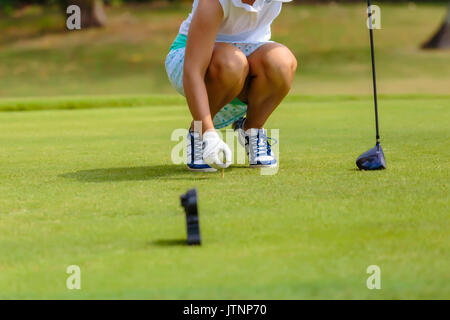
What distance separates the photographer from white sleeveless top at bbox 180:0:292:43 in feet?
11.2

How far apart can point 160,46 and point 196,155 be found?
48.7 ft

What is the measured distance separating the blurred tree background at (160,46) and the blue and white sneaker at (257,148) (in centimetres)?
867

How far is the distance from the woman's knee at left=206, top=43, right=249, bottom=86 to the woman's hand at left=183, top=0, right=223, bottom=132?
0.20 feet

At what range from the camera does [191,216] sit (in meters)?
2.04

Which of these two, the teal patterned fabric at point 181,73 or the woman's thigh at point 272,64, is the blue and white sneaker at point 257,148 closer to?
the teal patterned fabric at point 181,73

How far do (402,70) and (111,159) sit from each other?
→ 39.1 feet

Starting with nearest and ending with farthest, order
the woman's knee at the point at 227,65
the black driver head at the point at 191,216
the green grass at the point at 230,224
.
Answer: the green grass at the point at 230,224, the black driver head at the point at 191,216, the woman's knee at the point at 227,65

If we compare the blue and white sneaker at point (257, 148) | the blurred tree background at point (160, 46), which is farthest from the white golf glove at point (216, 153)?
the blurred tree background at point (160, 46)

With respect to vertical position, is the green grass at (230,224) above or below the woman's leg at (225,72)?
below

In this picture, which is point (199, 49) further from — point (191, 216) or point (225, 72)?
point (191, 216)

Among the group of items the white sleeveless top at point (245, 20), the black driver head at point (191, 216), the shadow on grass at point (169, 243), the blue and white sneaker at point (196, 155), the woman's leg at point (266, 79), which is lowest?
the shadow on grass at point (169, 243)

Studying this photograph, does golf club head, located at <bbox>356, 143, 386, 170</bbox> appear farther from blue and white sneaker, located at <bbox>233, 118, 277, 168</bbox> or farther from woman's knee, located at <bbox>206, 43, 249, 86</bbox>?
woman's knee, located at <bbox>206, 43, 249, 86</bbox>

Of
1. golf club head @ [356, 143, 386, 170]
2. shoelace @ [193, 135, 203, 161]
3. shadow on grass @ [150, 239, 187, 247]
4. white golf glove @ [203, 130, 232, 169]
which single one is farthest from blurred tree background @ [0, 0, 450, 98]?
shadow on grass @ [150, 239, 187, 247]

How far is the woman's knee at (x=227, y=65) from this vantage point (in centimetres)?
338
